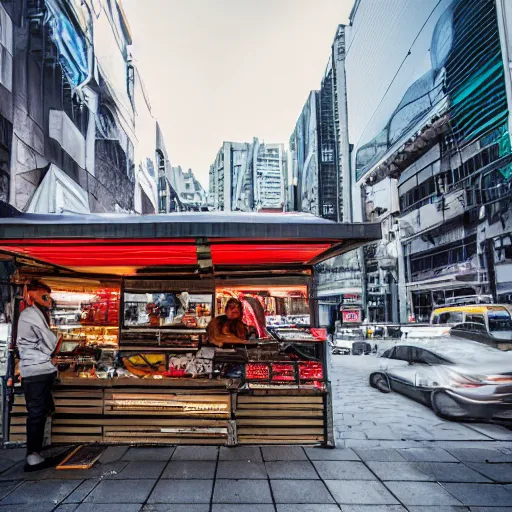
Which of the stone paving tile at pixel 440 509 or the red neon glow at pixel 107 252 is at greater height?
the red neon glow at pixel 107 252

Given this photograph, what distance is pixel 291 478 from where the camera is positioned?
4016 mm

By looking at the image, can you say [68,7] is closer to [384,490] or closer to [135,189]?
[135,189]

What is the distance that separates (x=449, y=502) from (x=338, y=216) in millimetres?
7955

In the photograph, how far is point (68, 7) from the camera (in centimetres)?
830

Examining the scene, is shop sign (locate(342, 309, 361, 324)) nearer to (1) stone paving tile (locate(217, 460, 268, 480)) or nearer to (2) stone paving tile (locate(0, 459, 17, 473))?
(1) stone paving tile (locate(217, 460, 268, 480))

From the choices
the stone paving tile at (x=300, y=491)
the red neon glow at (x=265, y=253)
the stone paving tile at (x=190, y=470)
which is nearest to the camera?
the stone paving tile at (x=300, y=491)

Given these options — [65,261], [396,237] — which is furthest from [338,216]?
[65,261]

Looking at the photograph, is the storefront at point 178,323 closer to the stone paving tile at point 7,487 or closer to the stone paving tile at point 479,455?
the stone paving tile at point 7,487

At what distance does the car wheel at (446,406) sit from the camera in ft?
19.0

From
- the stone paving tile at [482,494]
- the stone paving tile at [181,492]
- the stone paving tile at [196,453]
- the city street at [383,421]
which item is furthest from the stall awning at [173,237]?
the city street at [383,421]

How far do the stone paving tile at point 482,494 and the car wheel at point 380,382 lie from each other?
271 centimetres

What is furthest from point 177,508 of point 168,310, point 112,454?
point 168,310

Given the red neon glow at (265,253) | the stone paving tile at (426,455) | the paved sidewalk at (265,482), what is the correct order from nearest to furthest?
the paved sidewalk at (265,482)
the red neon glow at (265,253)
the stone paving tile at (426,455)

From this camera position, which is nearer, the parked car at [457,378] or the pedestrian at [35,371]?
the pedestrian at [35,371]
